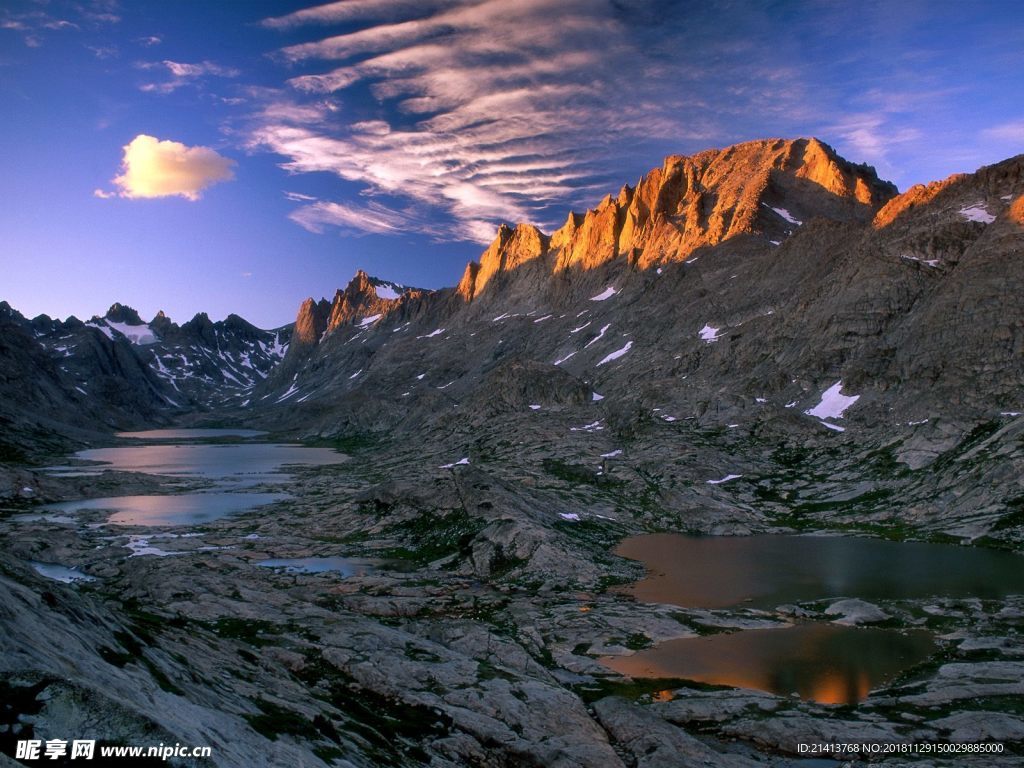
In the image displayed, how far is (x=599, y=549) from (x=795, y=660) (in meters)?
39.5

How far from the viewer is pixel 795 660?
50.5 meters

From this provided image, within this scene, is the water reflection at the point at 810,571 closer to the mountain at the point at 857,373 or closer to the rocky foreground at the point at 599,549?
the rocky foreground at the point at 599,549

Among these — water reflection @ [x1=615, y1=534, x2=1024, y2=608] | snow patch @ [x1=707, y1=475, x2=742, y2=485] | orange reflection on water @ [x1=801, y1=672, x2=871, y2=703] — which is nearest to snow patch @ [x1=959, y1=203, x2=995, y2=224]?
snow patch @ [x1=707, y1=475, x2=742, y2=485]

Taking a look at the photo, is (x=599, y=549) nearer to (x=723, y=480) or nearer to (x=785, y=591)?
(x=785, y=591)

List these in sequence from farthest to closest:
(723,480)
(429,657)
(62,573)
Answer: (723,480), (62,573), (429,657)

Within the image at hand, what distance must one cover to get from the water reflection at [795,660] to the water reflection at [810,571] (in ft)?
Result: 32.8

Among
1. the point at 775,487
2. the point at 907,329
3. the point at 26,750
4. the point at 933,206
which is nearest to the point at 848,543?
the point at 775,487

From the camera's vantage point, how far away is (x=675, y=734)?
37.7 meters

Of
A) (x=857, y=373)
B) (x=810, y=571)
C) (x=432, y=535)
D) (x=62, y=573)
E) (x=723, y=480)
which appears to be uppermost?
(x=857, y=373)

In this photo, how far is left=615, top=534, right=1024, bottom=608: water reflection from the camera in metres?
67.6

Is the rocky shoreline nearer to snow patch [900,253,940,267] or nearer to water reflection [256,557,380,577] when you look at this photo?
water reflection [256,557,380,577]

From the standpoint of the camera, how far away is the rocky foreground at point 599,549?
28859 mm

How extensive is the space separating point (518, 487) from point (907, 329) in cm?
9795

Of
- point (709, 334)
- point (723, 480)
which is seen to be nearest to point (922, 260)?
point (709, 334)
